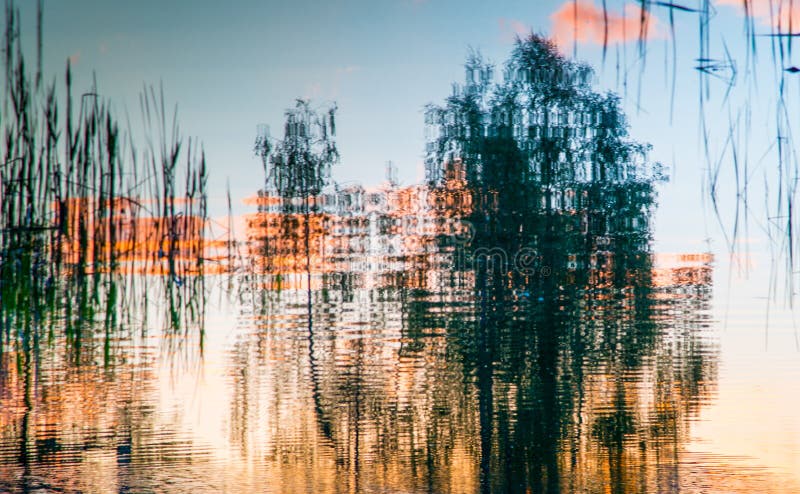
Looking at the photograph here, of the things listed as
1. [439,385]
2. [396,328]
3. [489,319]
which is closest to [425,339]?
[396,328]

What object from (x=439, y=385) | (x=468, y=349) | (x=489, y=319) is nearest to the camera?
(x=439, y=385)

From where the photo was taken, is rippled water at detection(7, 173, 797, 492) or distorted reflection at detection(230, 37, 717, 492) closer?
rippled water at detection(7, 173, 797, 492)

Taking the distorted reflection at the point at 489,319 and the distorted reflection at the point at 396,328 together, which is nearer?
the distorted reflection at the point at 396,328

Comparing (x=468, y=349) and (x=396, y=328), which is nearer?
(x=468, y=349)

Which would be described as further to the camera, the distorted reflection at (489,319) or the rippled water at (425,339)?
the distorted reflection at (489,319)

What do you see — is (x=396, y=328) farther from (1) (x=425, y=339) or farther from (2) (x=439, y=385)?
(2) (x=439, y=385)

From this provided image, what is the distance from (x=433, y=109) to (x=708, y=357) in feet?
35.6

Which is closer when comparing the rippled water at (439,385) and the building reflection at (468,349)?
the rippled water at (439,385)

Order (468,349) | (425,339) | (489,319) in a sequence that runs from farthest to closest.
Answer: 1. (489,319)
2. (425,339)
3. (468,349)

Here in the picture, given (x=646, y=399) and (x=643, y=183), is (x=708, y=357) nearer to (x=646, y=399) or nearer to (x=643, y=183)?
(x=646, y=399)

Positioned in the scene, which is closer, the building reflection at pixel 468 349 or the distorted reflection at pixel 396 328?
the distorted reflection at pixel 396 328

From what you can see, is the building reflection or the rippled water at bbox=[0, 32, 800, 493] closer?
the rippled water at bbox=[0, 32, 800, 493]

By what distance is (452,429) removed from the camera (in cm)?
1300

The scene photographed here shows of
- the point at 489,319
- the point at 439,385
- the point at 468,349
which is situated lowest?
the point at 439,385
